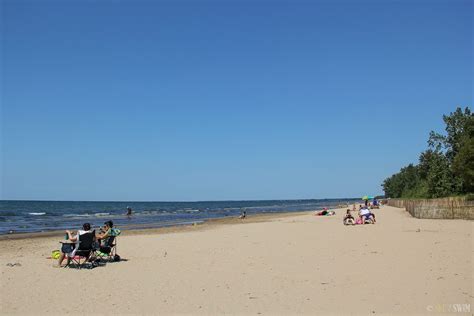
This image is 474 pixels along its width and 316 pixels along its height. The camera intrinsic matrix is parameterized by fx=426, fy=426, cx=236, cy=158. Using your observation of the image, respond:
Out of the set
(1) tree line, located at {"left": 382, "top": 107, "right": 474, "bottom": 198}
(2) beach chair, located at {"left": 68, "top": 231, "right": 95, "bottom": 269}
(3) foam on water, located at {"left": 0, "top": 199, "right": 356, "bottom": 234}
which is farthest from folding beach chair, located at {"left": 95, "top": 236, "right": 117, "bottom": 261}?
(1) tree line, located at {"left": 382, "top": 107, "right": 474, "bottom": 198}

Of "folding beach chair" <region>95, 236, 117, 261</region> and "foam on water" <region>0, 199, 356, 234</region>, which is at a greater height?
"folding beach chair" <region>95, 236, 117, 261</region>

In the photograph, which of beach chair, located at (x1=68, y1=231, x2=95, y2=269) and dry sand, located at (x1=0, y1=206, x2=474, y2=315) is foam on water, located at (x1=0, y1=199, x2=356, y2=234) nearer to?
beach chair, located at (x1=68, y1=231, x2=95, y2=269)

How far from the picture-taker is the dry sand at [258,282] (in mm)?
7355

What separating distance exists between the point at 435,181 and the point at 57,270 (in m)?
47.1

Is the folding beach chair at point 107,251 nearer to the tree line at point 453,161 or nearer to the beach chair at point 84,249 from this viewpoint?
the beach chair at point 84,249

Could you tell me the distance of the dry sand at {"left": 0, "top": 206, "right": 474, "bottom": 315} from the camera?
7.36 metres

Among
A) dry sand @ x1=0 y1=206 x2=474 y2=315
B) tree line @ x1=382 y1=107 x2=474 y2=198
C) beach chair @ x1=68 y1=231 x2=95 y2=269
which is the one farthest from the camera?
tree line @ x1=382 y1=107 x2=474 y2=198

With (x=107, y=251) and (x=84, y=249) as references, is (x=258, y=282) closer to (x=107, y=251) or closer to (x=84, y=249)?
(x=84, y=249)

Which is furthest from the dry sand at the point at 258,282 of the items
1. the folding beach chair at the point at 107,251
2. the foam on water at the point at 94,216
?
the foam on water at the point at 94,216

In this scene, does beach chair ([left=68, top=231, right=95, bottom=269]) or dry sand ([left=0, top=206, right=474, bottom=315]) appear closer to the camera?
dry sand ([left=0, top=206, right=474, bottom=315])

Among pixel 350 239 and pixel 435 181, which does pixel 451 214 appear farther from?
pixel 435 181

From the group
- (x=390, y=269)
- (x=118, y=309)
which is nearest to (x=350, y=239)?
(x=390, y=269)

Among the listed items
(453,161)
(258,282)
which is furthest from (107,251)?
(453,161)

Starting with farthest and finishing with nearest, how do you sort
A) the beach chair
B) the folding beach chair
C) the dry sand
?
the folding beach chair < the beach chair < the dry sand
